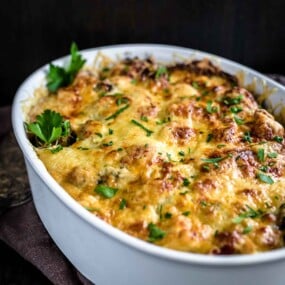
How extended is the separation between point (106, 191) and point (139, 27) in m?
1.89

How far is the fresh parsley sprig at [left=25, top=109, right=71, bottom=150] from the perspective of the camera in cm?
279

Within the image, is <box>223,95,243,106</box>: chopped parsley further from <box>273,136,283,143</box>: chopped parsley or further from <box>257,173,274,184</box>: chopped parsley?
<box>257,173,274,184</box>: chopped parsley

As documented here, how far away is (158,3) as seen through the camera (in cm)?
393

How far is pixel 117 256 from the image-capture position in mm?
2305

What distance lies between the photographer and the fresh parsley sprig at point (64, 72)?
10.8ft

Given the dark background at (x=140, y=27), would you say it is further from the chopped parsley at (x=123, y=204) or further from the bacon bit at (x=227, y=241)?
the bacon bit at (x=227, y=241)

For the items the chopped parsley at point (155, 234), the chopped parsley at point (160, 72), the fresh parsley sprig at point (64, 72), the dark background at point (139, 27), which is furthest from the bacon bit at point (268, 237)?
the dark background at point (139, 27)

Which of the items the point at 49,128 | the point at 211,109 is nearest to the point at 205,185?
the point at 211,109

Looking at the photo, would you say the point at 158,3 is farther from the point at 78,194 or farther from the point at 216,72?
the point at 78,194

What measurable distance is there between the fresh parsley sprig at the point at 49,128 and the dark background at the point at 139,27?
1.31 meters

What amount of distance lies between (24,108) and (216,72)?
3.90 ft

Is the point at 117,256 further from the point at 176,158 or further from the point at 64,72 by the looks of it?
the point at 64,72

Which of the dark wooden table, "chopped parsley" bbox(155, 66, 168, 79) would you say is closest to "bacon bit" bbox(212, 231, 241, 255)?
the dark wooden table

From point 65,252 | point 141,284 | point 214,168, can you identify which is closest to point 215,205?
point 214,168
